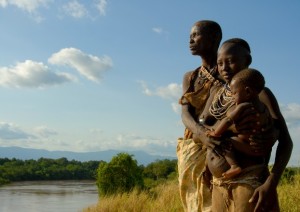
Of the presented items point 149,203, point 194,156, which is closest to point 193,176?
point 194,156

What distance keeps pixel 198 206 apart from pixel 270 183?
2.63 ft

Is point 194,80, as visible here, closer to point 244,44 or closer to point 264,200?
point 244,44

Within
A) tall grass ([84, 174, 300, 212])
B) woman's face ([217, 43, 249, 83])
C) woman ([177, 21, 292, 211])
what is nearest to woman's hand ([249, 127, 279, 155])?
woman's face ([217, 43, 249, 83])

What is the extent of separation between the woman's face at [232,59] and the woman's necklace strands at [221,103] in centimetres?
10

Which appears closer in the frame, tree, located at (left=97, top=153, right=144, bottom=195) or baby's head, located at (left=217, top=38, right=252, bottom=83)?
baby's head, located at (left=217, top=38, right=252, bottom=83)

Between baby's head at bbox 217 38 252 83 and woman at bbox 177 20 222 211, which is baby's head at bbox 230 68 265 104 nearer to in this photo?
baby's head at bbox 217 38 252 83

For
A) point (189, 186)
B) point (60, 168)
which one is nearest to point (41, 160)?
point (60, 168)

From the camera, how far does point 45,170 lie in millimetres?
57656

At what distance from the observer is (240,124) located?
216 centimetres

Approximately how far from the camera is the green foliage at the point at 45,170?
53781mm

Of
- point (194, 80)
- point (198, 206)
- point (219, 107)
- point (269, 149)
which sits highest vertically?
point (194, 80)

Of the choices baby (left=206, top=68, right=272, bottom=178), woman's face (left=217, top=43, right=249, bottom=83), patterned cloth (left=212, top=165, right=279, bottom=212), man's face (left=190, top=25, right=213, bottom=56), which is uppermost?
man's face (left=190, top=25, right=213, bottom=56)

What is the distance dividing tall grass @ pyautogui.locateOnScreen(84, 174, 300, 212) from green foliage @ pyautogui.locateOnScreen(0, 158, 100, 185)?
4029 cm

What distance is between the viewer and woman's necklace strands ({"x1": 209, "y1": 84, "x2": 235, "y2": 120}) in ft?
7.79
